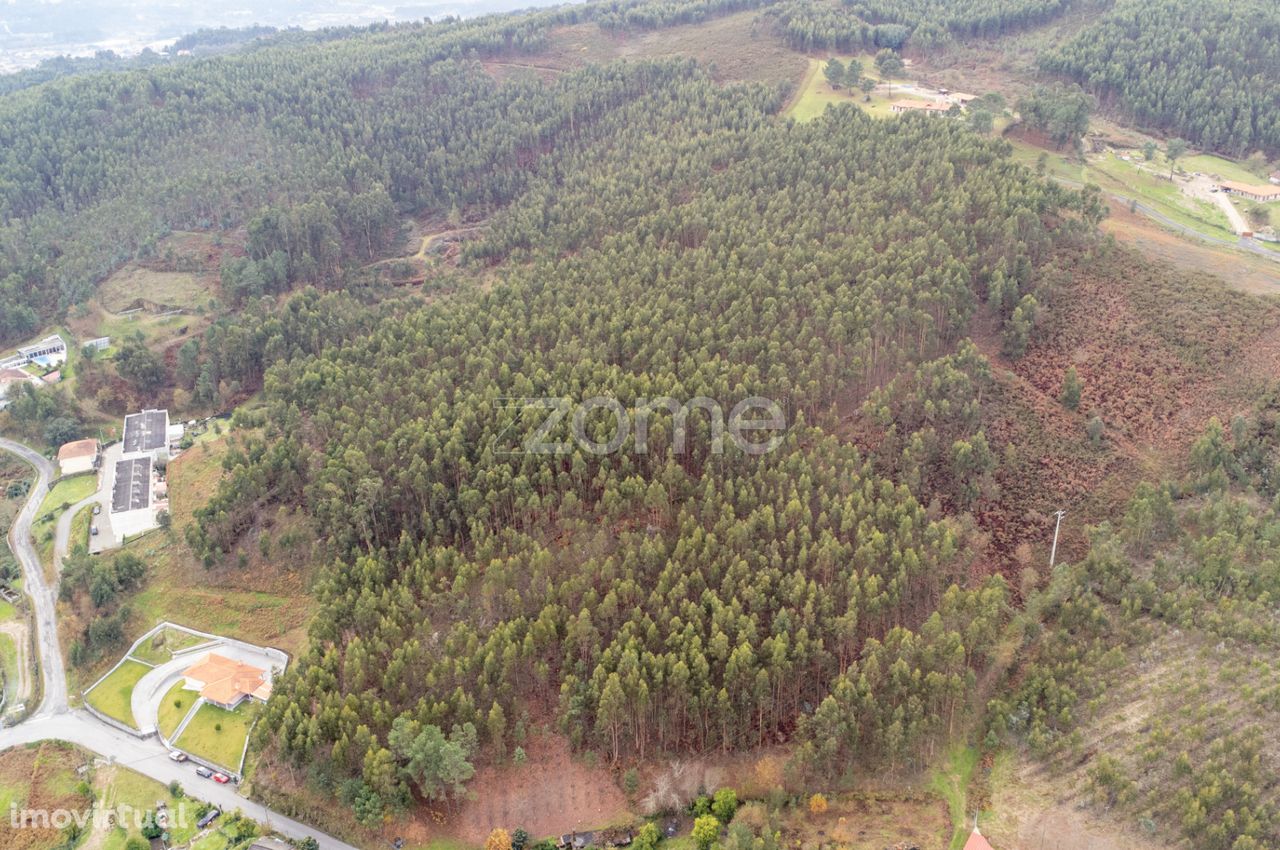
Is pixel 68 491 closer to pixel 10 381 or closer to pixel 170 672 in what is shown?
pixel 10 381

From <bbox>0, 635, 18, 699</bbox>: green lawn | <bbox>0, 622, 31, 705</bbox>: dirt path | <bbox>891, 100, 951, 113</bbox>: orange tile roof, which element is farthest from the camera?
<bbox>891, 100, 951, 113</bbox>: orange tile roof

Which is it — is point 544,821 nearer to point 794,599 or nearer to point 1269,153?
point 794,599

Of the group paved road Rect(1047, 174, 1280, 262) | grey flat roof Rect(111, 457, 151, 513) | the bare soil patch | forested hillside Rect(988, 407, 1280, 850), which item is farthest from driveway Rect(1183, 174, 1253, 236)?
grey flat roof Rect(111, 457, 151, 513)

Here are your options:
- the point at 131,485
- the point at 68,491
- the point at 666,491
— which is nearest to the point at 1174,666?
the point at 666,491

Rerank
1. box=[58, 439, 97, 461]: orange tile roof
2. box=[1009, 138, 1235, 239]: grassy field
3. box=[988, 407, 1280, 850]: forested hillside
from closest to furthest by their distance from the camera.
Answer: box=[988, 407, 1280, 850]: forested hillside
box=[58, 439, 97, 461]: orange tile roof
box=[1009, 138, 1235, 239]: grassy field

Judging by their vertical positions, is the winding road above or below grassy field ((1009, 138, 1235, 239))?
below

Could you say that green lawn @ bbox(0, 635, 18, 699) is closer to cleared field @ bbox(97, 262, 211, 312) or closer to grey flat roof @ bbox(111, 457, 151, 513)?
grey flat roof @ bbox(111, 457, 151, 513)

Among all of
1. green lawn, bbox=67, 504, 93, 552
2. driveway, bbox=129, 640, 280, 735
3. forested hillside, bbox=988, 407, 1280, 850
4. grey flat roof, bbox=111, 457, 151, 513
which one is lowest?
driveway, bbox=129, 640, 280, 735

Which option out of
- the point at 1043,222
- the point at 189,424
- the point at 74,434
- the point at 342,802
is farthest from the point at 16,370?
the point at 1043,222
